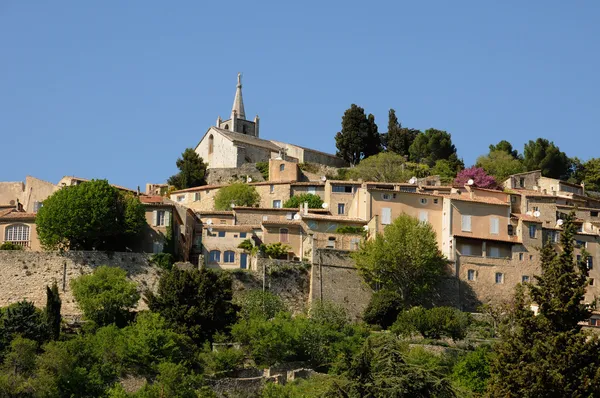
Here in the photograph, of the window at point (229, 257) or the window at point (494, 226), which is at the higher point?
the window at point (494, 226)

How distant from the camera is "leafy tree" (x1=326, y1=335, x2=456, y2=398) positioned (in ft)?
129

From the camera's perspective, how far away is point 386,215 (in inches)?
2726

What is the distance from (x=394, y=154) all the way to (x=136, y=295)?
3380 cm

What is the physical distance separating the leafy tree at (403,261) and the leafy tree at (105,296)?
39.0 ft

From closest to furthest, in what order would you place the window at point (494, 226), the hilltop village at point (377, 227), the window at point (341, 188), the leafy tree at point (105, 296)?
→ the leafy tree at point (105, 296) → the hilltop village at point (377, 227) → the window at point (494, 226) → the window at point (341, 188)

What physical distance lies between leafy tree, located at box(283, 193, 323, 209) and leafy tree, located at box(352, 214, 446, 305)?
989 cm

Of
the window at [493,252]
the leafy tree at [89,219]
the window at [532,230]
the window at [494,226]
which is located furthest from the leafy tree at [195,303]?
the window at [532,230]

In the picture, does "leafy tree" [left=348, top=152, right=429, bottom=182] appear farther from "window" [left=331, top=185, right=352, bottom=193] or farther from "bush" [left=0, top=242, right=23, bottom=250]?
"bush" [left=0, top=242, right=23, bottom=250]

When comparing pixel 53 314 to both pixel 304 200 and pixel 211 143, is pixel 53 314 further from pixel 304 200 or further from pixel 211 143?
pixel 211 143

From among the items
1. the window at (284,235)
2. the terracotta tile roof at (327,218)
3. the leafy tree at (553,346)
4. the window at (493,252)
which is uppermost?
the terracotta tile roof at (327,218)

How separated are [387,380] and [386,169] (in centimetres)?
4671

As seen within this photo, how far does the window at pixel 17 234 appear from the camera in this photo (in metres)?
66.8

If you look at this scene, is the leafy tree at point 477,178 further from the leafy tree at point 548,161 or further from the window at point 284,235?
the window at point 284,235

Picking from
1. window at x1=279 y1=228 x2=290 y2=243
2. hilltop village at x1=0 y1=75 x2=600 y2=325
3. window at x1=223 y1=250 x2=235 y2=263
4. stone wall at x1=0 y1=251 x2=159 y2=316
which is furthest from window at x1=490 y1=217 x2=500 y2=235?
stone wall at x1=0 y1=251 x2=159 y2=316
